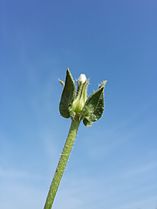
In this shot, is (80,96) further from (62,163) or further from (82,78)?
(62,163)

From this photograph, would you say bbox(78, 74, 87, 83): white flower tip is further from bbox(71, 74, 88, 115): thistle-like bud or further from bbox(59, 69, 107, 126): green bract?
bbox(59, 69, 107, 126): green bract

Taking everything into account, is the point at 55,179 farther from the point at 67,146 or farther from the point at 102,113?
the point at 102,113

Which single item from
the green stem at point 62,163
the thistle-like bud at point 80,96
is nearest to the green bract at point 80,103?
the thistle-like bud at point 80,96

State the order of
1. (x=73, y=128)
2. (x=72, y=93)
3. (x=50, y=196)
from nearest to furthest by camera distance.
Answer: (x=50, y=196) < (x=73, y=128) < (x=72, y=93)

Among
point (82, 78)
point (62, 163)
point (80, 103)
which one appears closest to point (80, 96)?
point (80, 103)

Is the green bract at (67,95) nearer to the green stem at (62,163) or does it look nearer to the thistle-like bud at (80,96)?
the thistle-like bud at (80,96)

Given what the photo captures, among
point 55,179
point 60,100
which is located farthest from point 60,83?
point 55,179

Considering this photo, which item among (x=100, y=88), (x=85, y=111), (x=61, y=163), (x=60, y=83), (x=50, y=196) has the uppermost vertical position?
(x=60, y=83)
